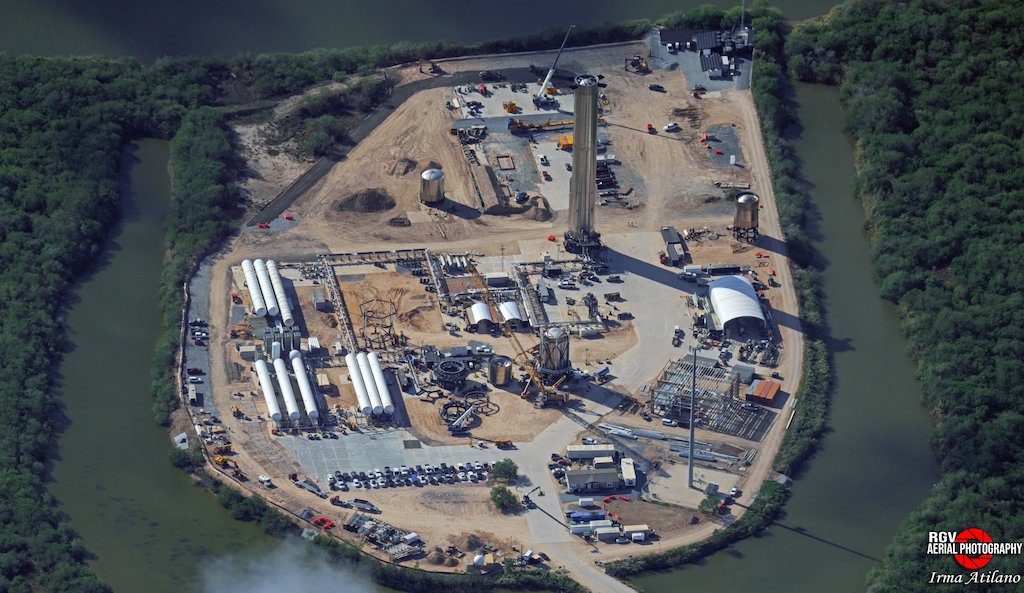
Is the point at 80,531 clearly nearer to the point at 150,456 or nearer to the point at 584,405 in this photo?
the point at 150,456

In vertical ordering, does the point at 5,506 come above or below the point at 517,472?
below

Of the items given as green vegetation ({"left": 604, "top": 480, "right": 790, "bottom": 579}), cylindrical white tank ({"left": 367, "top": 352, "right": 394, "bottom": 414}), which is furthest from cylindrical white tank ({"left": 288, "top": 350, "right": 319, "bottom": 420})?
green vegetation ({"left": 604, "top": 480, "right": 790, "bottom": 579})

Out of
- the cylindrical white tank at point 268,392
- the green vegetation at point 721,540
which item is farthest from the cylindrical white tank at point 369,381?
the green vegetation at point 721,540

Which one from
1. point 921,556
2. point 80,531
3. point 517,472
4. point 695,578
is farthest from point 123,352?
point 921,556

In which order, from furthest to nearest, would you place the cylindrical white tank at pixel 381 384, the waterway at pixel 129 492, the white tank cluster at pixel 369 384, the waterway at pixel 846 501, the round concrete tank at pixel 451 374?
the round concrete tank at pixel 451 374 < the cylindrical white tank at pixel 381 384 < the white tank cluster at pixel 369 384 < the waterway at pixel 846 501 < the waterway at pixel 129 492
